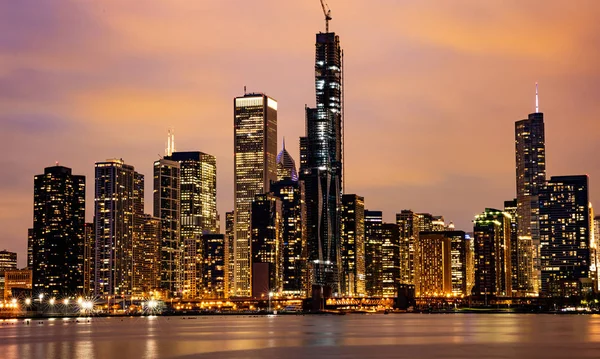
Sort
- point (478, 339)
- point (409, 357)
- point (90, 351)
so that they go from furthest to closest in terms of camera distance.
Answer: point (478, 339), point (90, 351), point (409, 357)

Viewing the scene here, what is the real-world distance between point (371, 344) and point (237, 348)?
61.0ft

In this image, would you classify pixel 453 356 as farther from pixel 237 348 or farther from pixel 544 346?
pixel 237 348

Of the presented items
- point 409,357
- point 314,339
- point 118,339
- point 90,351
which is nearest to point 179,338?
point 118,339

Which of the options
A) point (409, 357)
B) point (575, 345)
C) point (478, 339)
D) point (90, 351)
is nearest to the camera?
point (409, 357)

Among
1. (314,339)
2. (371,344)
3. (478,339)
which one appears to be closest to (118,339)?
(314,339)

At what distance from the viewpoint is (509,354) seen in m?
102

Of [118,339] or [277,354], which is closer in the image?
[277,354]

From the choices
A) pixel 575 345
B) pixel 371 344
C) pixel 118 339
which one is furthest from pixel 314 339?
pixel 575 345

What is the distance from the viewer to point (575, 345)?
117875mm

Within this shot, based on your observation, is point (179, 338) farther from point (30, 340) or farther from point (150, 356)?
point (150, 356)

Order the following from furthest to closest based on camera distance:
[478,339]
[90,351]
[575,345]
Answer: [478,339] < [575,345] < [90,351]

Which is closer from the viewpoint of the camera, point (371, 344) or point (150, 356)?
point (150, 356)

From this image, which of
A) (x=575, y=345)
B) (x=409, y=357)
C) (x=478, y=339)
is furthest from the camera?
(x=478, y=339)

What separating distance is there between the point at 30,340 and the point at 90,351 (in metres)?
29.2
